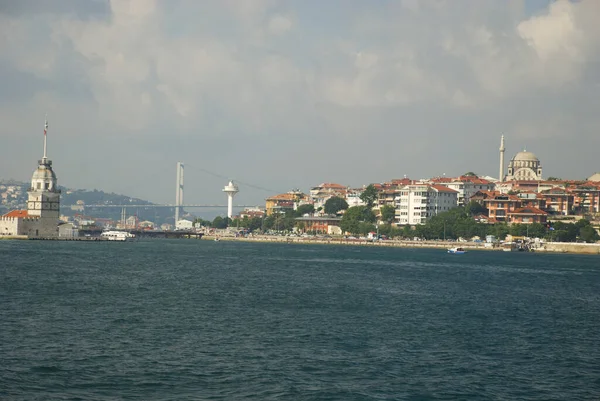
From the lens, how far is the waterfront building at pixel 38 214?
323 ft

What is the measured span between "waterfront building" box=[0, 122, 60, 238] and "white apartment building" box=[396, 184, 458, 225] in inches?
1795

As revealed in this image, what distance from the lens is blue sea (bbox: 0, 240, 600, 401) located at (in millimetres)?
18156

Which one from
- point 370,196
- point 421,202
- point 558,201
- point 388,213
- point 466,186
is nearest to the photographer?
point 558,201

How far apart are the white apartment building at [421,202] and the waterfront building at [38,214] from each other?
45.6 metres

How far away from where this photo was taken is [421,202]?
12062 centimetres

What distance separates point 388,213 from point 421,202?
477cm

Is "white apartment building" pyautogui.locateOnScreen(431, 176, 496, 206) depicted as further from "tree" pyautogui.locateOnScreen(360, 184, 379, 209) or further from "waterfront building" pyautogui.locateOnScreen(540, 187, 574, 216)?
"waterfront building" pyautogui.locateOnScreen(540, 187, 574, 216)

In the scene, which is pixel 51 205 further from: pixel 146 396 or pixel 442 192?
pixel 146 396

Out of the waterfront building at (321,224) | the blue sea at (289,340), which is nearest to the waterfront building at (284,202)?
the waterfront building at (321,224)

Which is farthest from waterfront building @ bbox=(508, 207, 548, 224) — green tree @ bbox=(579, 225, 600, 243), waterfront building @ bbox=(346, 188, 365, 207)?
waterfront building @ bbox=(346, 188, 365, 207)

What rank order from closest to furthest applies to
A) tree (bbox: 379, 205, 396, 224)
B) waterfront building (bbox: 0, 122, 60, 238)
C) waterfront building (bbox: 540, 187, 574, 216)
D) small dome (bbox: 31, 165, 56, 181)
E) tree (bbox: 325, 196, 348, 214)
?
waterfront building (bbox: 0, 122, 60, 238) < small dome (bbox: 31, 165, 56, 181) < waterfront building (bbox: 540, 187, 574, 216) < tree (bbox: 379, 205, 396, 224) < tree (bbox: 325, 196, 348, 214)

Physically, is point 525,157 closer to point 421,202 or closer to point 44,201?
point 421,202

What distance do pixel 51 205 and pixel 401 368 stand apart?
84.8m

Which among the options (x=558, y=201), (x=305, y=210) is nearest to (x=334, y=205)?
(x=305, y=210)
